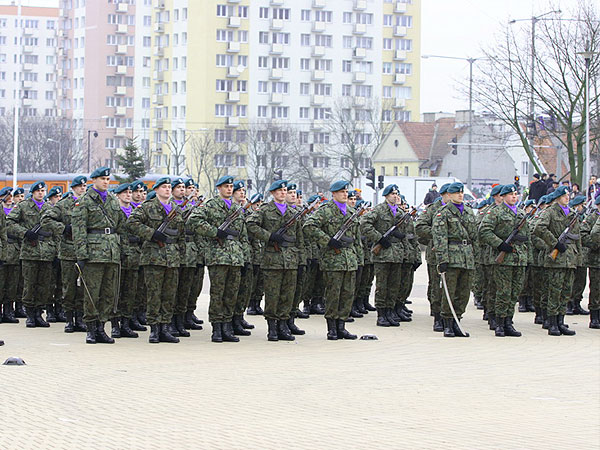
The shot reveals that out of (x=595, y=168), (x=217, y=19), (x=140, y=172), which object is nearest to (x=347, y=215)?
(x=140, y=172)

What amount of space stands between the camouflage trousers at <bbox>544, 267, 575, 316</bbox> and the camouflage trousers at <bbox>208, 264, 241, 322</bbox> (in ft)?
15.4

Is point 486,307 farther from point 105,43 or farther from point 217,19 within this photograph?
point 105,43

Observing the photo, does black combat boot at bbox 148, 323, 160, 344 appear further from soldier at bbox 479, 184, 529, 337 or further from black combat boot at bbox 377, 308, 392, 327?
soldier at bbox 479, 184, 529, 337

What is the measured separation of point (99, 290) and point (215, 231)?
1673 millimetres

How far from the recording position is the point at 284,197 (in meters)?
15.1

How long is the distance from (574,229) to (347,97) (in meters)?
92.7

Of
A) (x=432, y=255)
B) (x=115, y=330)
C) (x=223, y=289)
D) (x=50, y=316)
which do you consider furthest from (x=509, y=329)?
(x=50, y=316)

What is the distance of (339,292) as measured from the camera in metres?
15.0

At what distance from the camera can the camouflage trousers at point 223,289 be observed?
14617 millimetres

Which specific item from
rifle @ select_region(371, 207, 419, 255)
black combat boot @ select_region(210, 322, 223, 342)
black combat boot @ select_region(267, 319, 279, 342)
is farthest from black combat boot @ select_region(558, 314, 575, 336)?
black combat boot @ select_region(210, 322, 223, 342)

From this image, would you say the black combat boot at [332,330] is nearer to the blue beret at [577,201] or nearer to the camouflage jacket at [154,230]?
the camouflage jacket at [154,230]

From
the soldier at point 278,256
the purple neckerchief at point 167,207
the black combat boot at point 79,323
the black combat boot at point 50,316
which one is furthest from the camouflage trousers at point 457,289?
the black combat boot at point 50,316

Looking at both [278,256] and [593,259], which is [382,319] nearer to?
[278,256]

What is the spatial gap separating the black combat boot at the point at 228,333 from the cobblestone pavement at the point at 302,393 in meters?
0.22
